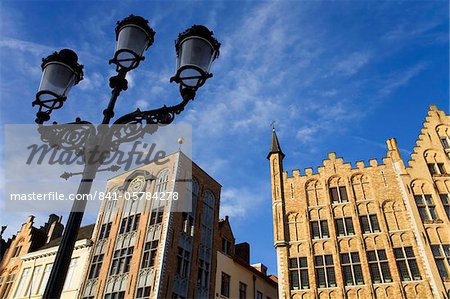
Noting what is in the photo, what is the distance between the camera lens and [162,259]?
24.0m

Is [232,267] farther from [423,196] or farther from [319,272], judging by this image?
[423,196]

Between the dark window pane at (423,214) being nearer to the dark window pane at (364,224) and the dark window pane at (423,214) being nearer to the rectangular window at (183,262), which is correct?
the dark window pane at (364,224)

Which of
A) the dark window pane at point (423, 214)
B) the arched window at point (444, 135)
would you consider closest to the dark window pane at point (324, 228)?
the dark window pane at point (423, 214)

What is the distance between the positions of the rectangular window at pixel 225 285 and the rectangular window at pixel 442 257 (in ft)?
51.8

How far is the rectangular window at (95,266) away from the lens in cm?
2747

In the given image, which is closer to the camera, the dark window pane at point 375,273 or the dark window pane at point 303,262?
the dark window pane at point 375,273

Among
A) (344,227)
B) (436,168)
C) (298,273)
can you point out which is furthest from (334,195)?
(436,168)

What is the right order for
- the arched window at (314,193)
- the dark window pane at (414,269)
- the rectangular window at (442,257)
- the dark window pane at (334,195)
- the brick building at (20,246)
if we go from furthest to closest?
the brick building at (20,246)
the arched window at (314,193)
the dark window pane at (334,195)
the dark window pane at (414,269)
the rectangular window at (442,257)

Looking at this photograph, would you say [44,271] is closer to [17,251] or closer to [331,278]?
[17,251]

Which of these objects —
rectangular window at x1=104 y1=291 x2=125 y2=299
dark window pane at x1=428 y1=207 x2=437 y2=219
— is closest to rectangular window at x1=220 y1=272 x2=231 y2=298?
rectangular window at x1=104 y1=291 x2=125 y2=299

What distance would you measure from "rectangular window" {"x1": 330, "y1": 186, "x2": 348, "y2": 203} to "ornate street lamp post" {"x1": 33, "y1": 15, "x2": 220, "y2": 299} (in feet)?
→ 78.7

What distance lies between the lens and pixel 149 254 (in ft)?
82.2

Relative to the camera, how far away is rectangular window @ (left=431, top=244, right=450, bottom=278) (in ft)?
72.7

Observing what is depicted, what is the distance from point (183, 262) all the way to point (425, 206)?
1805 cm
